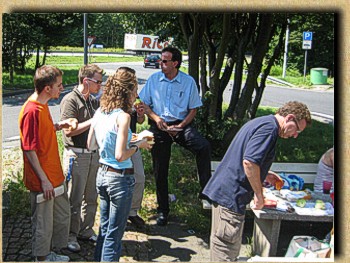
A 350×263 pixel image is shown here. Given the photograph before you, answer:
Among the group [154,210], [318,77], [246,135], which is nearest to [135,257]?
[154,210]

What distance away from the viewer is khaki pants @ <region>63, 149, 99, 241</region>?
3.54m

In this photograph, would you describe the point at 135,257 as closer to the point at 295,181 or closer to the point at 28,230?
the point at 28,230

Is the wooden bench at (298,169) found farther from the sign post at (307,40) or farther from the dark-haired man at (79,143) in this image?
the dark-haired man at (79,143)

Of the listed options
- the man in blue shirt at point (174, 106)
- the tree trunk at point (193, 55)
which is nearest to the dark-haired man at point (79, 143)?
the man in blue shirt at point (174, 106)

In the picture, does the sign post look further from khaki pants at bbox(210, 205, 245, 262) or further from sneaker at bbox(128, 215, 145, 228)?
sneaker at bbox(128, 215, 145, 228)

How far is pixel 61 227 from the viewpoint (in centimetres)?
341

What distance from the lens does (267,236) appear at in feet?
11.6

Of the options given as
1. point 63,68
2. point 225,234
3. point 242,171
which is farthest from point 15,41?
point 225,234

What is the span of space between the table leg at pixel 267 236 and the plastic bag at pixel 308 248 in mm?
126

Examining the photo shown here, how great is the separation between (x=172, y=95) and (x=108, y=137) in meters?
1.36

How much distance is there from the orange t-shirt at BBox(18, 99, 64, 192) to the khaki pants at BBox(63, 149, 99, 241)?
28cm

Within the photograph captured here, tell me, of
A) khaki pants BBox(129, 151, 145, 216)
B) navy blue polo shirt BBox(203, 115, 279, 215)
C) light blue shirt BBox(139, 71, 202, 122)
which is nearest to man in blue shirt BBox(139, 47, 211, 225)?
light blue shirt BBox(139, 71, 202, 122)

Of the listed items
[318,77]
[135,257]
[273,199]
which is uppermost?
[318,77]

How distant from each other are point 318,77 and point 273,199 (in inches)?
42.1
